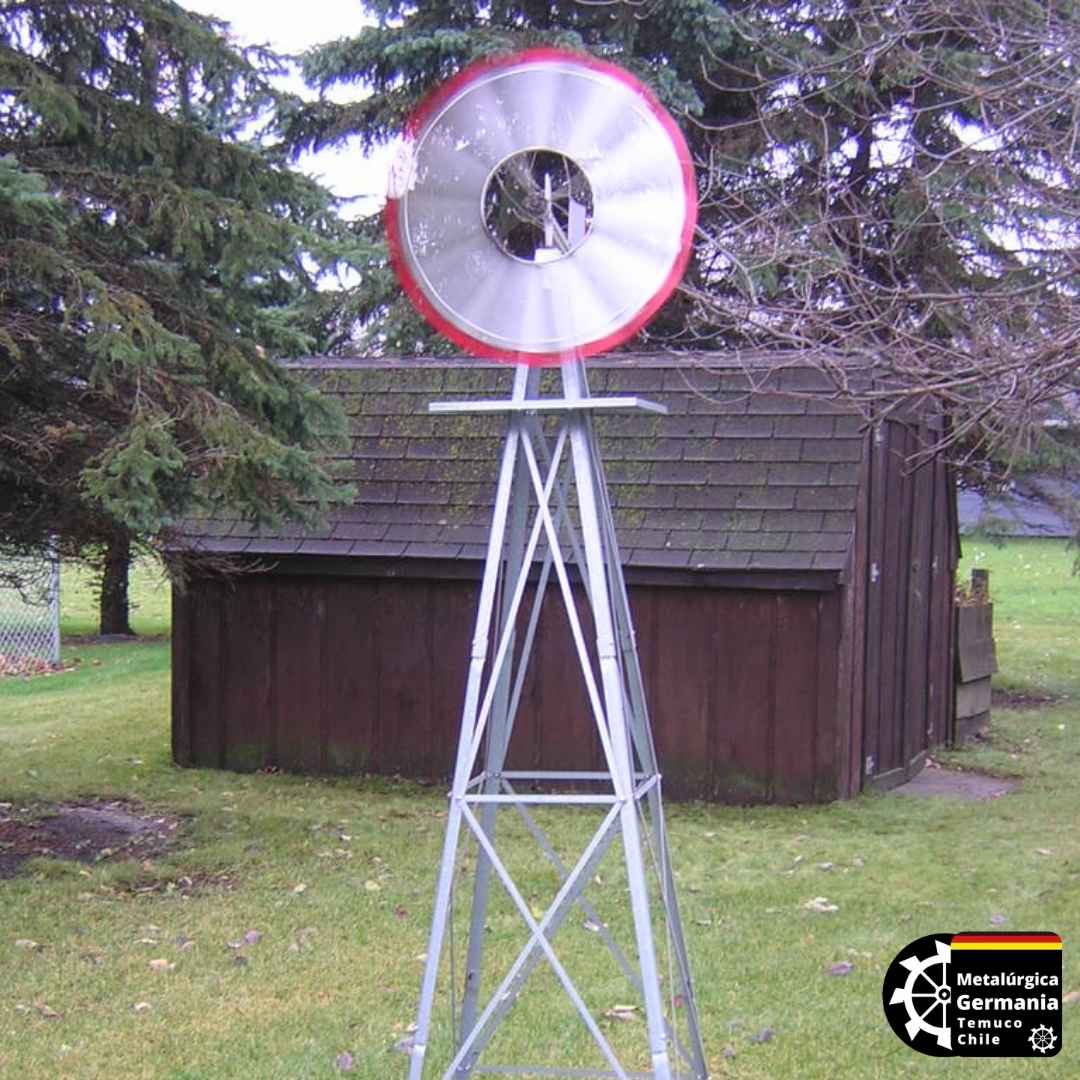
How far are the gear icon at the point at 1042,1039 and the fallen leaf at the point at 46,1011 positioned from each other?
354cm

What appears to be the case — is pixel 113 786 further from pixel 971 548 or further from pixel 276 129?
pixel 971 548

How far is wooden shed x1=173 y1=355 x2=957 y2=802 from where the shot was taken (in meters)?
10.0

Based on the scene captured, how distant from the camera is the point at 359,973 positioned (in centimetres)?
642

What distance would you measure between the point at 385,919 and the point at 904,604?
5.47 meters

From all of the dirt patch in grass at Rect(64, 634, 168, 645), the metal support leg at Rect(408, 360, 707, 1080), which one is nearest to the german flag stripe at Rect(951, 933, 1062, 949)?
the metal support leg at Rect(408, 360, 707, 1080)

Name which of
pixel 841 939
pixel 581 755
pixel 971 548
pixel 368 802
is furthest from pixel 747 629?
pixel 971 548

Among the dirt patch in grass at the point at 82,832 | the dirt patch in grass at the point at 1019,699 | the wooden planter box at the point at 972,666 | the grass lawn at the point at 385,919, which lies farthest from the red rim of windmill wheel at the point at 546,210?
the dirt patch in grass at the point at 1019,699

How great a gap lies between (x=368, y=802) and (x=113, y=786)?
5.93 feet

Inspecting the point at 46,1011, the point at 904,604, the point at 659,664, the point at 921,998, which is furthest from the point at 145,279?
the point at 904,604

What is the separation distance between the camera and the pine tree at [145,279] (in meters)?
7.37

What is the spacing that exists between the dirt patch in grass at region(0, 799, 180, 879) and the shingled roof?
1991 millimetres

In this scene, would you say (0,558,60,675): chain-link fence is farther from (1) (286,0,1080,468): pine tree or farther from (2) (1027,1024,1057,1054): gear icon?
(2) (1027,1024,1057,1054): gear icon

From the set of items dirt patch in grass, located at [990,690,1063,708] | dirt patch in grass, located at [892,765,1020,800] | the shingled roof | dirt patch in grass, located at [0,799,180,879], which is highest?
the shingled roof

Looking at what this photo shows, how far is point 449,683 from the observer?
10758 mm
